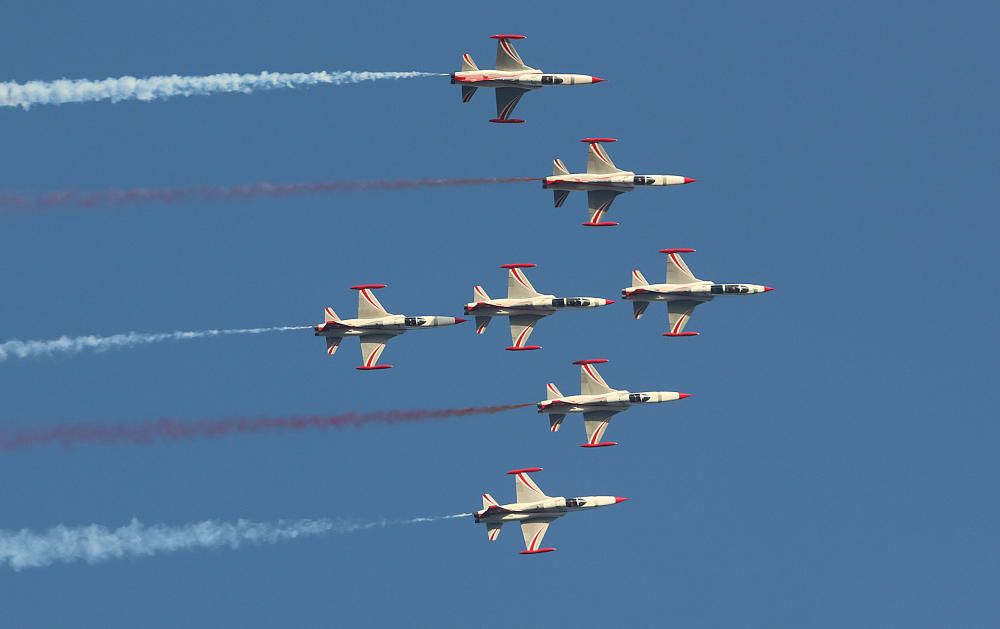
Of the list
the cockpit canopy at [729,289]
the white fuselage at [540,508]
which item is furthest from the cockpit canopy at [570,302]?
the white fuselage at [540,508]

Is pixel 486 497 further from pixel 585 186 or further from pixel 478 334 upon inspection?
pixel 585 186

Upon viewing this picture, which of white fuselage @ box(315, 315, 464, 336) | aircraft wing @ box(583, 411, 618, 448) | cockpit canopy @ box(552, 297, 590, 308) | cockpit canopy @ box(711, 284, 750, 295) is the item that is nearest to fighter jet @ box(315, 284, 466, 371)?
white fuselage @ box(315, 315, 464, 336)

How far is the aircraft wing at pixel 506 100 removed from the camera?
141 m

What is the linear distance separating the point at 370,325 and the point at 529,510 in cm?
1411

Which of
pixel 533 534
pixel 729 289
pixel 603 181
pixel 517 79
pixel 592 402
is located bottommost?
pixel 533 534

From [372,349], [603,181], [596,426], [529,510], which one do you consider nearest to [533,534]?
[529,510]

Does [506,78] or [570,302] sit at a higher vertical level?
[506,78]

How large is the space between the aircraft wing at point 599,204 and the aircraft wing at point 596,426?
11401mm

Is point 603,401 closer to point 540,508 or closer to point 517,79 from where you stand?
point 540,508

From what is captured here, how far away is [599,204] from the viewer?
474 ft

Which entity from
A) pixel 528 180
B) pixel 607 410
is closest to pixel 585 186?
pixel 528 180

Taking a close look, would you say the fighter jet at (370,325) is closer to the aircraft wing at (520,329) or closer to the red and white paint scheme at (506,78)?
the aircraft wing at (520,329)

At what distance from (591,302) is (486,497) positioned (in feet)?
47.7

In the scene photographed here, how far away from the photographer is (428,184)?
458 feet
